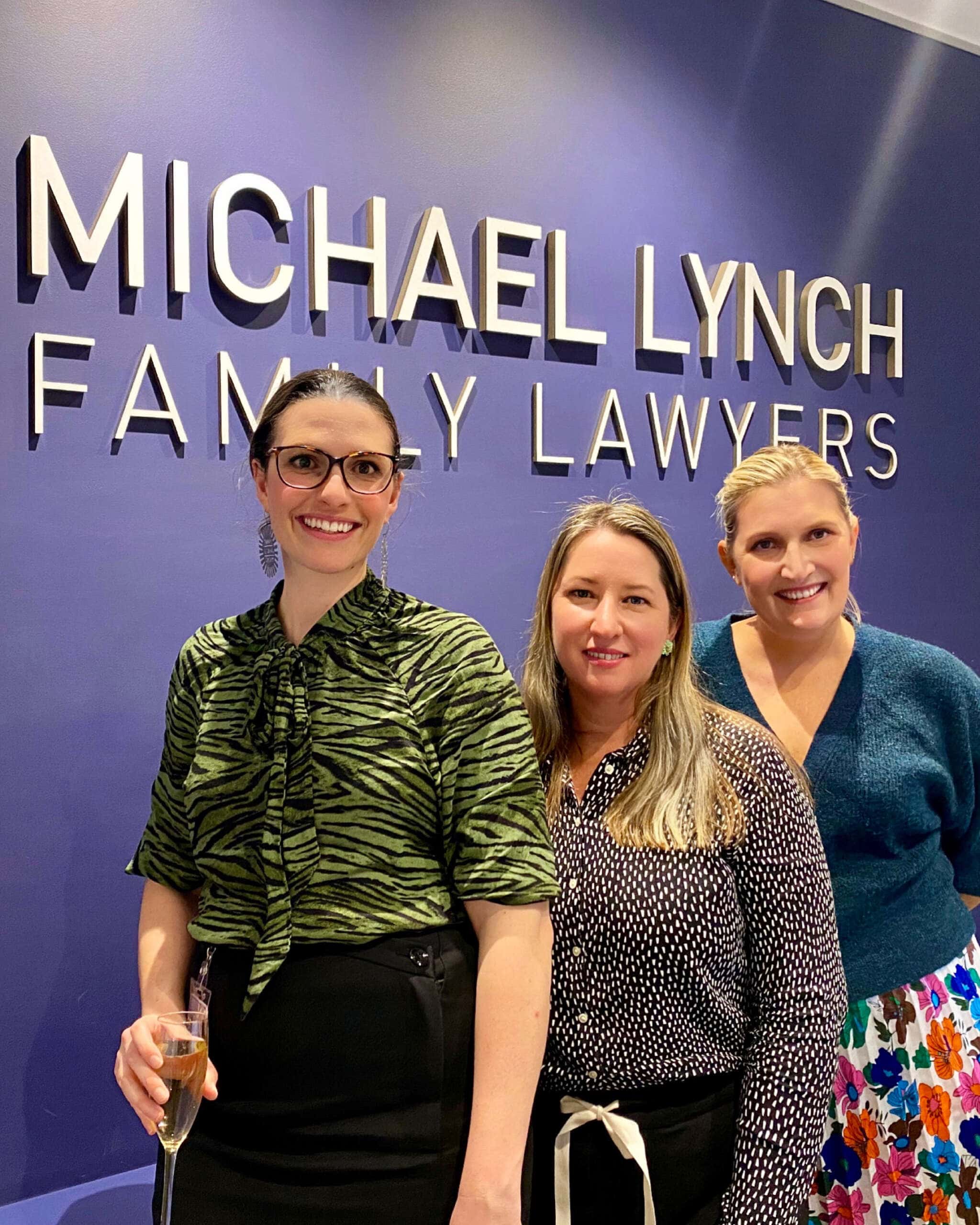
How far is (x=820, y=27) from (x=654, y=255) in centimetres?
97

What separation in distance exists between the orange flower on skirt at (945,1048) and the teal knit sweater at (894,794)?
0.09 m

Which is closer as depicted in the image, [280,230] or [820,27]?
[280,230]

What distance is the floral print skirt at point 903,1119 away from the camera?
1.94 m

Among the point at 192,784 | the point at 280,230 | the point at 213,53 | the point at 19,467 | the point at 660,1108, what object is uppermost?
the point at 213,53

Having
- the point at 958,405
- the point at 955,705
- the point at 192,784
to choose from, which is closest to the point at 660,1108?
the point at 192,784

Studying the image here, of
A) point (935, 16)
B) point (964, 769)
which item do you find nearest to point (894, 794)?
point (964, 769)

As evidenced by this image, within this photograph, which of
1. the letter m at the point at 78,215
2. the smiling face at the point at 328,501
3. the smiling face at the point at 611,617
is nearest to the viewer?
the smiling face at the point at 328,501

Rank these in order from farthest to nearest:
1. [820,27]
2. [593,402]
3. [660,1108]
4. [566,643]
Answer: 1. [820,27]
2. [593,402]
3. [566,643]
4. [660,1108]

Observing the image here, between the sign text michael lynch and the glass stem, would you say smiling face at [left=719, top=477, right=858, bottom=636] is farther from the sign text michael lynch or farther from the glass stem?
the glass stem

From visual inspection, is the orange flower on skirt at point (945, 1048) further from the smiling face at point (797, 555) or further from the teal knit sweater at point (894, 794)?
the smiling face at point (797, 555)

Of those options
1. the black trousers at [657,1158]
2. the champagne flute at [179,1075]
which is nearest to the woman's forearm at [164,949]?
the champagne flute at [179,1075]

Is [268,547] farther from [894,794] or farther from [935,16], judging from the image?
[935,16]

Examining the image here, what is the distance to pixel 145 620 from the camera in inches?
97.5

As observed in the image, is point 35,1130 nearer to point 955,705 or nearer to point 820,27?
point 955,705
